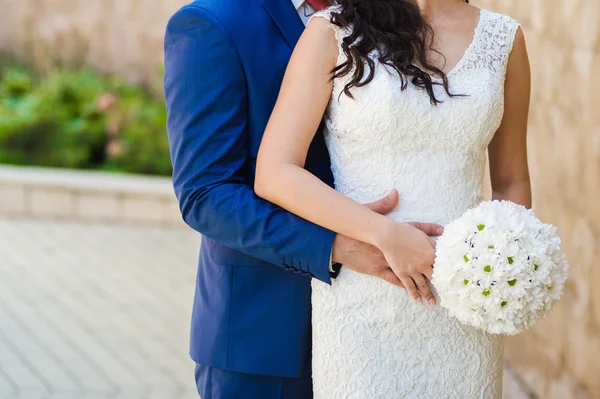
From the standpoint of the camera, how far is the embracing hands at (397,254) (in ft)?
6.94

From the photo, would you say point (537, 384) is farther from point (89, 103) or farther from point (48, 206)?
point (89, 103)

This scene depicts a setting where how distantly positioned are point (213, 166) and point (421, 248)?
0.53 meters

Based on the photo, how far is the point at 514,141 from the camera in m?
2.52

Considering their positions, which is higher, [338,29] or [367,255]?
[338,29]

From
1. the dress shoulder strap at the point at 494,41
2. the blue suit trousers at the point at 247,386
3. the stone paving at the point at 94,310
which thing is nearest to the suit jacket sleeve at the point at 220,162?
the blue suit trousers at the point at 247,386

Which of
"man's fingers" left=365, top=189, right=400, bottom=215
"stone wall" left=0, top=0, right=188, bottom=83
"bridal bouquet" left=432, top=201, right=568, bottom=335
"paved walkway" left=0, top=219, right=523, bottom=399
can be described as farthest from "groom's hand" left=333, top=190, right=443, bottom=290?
"stone wall" left=0, top=0, right=188, bottom=83

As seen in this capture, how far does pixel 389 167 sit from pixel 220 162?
408 millimetres

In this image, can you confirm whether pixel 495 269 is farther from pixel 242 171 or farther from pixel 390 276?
pixel 242 171

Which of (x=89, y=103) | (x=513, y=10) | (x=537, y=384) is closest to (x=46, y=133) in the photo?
(x=89, y=103)

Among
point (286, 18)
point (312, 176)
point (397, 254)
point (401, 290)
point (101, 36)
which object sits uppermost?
point (286, 18)

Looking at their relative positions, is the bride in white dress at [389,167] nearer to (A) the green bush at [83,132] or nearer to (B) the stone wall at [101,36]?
(A) the green bush at [83,132]

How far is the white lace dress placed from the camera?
221cm

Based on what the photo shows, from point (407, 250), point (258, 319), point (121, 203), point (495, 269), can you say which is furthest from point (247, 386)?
point (121, 203)

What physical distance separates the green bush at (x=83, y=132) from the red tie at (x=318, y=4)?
6.18m
